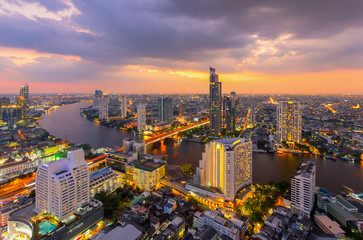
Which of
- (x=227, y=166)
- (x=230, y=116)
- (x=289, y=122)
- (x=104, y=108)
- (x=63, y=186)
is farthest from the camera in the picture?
(x=104, y=108)

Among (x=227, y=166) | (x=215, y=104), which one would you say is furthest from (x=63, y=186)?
(x=215, y=104)

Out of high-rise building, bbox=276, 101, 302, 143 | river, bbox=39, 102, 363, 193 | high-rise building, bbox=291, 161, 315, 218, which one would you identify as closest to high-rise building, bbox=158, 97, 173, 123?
river, bbox=39, 102, 363, 193

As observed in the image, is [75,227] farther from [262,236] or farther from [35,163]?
[35,163]

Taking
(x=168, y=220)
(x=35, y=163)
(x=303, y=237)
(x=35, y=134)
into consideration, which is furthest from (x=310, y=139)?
(x=35, y=134)

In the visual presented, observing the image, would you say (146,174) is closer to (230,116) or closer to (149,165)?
(149,165)

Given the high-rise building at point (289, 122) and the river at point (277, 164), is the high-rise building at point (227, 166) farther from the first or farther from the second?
the high-rise building at point (289, 122)

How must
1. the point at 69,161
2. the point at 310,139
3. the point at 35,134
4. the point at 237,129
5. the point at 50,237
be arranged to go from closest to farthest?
the point at 50,237 < the point at 69,161 < the point at 310,139 < the point at 35,134 < the point at 237,129
